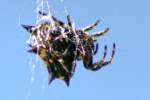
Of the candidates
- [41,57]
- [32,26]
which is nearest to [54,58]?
[41,57]

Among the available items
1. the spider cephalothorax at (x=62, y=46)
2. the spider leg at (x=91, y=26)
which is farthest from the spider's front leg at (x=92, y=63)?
the spider leg at (x=91, y=26)

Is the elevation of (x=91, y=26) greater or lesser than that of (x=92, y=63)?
greater

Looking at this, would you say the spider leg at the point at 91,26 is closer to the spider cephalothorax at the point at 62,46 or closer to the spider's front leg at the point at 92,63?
the spider cephalothorax at the point at 62,46

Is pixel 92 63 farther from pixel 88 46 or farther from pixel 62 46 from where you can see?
pixel 62 46

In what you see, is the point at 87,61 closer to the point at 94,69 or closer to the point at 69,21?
the point at 94,69

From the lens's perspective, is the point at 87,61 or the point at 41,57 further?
the point at 87,61

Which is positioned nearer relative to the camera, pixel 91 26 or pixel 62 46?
pixel 62 46

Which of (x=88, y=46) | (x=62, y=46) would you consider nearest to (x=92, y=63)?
(x=88, y=46)

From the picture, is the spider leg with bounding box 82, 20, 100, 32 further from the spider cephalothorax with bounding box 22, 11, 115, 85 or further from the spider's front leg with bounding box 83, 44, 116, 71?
the spider's front leg with bounding box 83, 44, 116, 71
